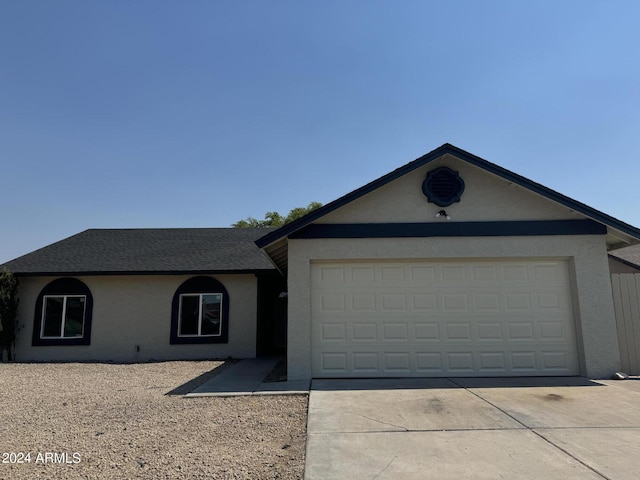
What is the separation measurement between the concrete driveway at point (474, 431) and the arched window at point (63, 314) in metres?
9.95

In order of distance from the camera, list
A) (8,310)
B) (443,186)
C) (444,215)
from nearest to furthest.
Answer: (444,215), (443,186), (8,310)

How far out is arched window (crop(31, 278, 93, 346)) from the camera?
45.7 feet

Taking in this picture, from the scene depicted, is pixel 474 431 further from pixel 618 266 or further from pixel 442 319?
pixel 618 266

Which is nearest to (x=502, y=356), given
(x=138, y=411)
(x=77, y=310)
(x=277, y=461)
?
(x=277, y=461)

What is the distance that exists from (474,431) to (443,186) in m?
5.83

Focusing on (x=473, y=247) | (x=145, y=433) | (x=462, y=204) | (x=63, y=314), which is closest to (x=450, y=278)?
(x=473, y=247)

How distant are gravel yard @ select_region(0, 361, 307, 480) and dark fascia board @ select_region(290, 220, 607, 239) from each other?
372 centimetres

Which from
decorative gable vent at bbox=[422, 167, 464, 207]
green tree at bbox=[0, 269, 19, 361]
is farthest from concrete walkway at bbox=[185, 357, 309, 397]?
green tree at bbox=[0, 269, 19, 361]

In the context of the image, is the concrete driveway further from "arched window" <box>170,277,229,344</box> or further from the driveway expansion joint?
"arched window" <box>170,277,229,344</box>

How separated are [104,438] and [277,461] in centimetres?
251

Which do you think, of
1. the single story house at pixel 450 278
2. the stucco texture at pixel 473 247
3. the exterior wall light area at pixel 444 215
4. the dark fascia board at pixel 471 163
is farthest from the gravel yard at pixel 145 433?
the exterior wall light area at pixel 444 215

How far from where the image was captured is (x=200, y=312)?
1408 centimetres

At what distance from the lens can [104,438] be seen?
5363 millimetres

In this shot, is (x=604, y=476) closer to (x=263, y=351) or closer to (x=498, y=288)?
(x=498, y=288)
